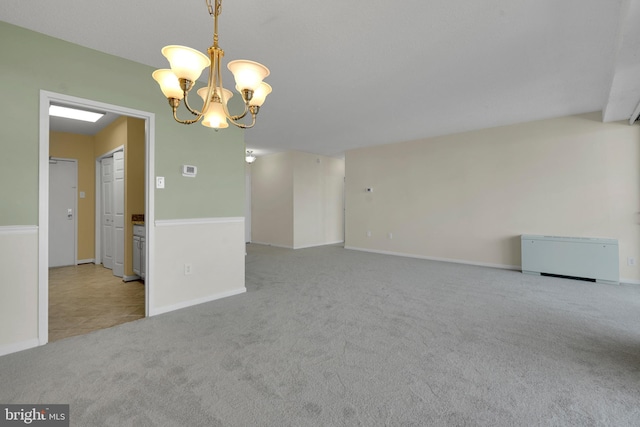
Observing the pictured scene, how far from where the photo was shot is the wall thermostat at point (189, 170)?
10.5 feet

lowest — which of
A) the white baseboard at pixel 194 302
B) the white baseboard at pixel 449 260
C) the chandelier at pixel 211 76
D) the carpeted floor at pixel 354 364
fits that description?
the carpeted floor at pixel 354 364

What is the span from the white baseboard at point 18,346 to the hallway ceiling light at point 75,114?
11.3ft

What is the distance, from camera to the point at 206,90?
2.01 metres

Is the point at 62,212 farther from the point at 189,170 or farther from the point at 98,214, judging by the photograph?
the point at 189,170

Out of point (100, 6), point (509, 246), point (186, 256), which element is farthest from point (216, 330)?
point (509, 246)

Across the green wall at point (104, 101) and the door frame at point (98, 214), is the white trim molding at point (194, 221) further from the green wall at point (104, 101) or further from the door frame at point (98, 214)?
the door frame at point (98, 214)

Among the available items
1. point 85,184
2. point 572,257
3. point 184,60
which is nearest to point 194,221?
point 184,60

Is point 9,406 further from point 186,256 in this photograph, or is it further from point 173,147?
point 173,147

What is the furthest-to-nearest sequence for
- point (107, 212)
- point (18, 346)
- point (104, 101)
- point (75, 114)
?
point (107, 212), point (75, 114), point (104, 101), point (18, 346)

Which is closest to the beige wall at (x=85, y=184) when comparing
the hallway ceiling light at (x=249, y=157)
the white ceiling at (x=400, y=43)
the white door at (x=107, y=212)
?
the white door at (x=107, y=212)

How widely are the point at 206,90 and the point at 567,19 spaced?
2806mm

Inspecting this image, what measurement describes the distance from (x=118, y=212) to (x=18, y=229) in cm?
285

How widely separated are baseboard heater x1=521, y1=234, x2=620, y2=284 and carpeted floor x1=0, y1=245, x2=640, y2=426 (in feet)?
2.38

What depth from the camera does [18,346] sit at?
7.45ft
